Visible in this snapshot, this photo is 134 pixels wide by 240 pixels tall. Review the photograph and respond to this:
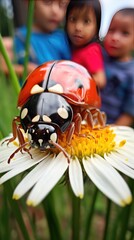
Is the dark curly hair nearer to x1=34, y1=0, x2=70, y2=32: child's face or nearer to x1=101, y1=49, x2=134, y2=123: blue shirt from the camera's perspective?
x1=34, y1=0, x2=70, y2=32: child's face

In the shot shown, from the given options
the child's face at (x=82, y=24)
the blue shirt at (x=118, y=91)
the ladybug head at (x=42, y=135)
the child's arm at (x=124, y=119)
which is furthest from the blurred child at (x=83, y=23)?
the child's arm at (x=124, y=119)

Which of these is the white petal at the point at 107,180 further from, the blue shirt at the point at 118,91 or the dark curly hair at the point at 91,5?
the blue shirt at the point at 118,91

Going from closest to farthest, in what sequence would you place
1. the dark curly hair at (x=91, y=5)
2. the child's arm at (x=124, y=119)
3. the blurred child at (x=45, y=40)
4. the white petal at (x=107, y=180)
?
the white petal at (x=107, y=180)
the dark curly hair at (x=91, y=5)
the blurred child at (x=45, y=40)
the child's arm at (x=124, y=119)

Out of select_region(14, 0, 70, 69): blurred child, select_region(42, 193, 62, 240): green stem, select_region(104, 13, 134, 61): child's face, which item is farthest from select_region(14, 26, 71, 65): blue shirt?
select_region(42, 193, 62, 240): green stem

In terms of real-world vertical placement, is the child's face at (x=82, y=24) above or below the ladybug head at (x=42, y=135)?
above

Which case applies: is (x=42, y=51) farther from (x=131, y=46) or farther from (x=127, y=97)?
(x=131, y=46)

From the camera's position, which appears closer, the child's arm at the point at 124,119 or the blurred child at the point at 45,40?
the blurred child at the point at 45,40

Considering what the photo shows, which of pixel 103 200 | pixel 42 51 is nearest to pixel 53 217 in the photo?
pixel 42 51

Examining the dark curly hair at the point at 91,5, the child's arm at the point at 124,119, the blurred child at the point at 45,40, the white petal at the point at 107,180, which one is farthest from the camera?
the child's arm at the point at 124,119
